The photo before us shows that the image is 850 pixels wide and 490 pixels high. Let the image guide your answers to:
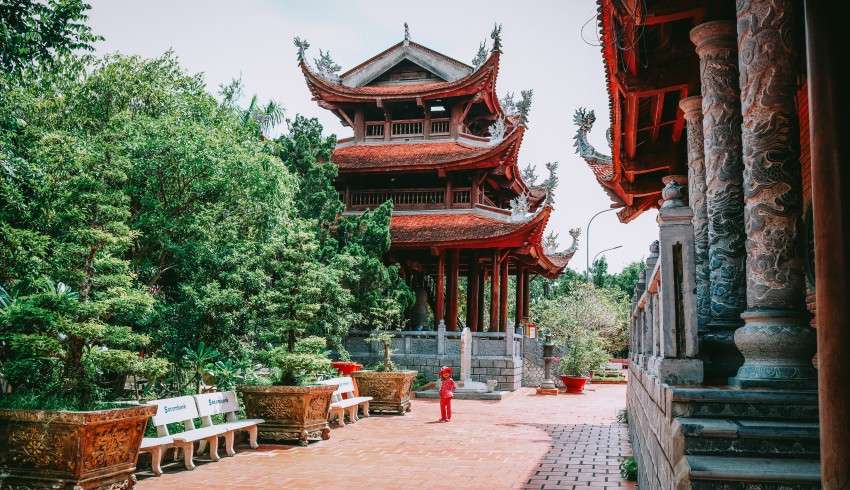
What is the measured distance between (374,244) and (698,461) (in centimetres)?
1594

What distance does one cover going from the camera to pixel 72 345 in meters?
6.08

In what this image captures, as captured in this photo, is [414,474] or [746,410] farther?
[414,474]

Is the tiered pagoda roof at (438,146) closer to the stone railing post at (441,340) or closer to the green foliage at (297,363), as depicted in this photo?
the stone railing post at (441,340)

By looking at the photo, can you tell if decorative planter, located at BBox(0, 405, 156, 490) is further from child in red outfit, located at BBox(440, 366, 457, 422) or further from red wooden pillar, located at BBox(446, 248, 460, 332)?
red wooden pillar, located at BBox(446, 248, 460, 332)

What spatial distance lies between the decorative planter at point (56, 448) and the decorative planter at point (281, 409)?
11.4 feet

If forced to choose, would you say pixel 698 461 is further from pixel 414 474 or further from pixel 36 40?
pixel 36 40

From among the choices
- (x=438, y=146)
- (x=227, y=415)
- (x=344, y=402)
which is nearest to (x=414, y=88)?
(x=438, y=146)

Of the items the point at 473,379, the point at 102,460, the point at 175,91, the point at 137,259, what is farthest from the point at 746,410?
the point at 473,379

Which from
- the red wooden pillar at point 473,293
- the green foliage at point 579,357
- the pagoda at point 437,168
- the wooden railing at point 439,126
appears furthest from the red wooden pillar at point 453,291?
the wooden railing at point 439,126

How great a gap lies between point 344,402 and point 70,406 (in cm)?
611

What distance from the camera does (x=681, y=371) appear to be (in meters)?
3.74

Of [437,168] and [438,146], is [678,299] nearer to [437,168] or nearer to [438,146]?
[437,168]

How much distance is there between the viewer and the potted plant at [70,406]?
5531 millimetres

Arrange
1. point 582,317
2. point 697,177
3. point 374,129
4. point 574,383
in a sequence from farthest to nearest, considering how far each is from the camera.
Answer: point 582,317, point 374,129, point 574,383, point 697,177
